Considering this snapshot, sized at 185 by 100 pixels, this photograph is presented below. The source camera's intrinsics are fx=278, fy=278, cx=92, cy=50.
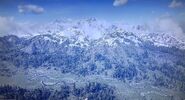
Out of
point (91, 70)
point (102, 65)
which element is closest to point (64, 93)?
point (91, 70)

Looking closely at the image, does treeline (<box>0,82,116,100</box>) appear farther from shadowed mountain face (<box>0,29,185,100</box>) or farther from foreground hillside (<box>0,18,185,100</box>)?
shadowed mountain face (<box>0,29,185,100</box>)

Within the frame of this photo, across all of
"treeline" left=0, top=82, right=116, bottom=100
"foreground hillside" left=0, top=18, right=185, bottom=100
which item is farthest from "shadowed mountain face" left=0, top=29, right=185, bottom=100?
"treeline" left=0, top=82, right=116, bottom=100

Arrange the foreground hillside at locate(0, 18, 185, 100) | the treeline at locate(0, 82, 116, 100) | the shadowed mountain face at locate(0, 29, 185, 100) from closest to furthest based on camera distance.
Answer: the treeline at locate(0, 82, 116, 100)
the foreground hillside at locate(0, 18, 185, 100)
the shadowed mountain face at locate(0, 29, 185, 100)

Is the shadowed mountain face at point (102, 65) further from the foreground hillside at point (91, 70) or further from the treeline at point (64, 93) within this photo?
the treeline at point (64, 93)

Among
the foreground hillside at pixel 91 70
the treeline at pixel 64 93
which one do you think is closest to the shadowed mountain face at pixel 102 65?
the foreground hillside at pixel 91 70

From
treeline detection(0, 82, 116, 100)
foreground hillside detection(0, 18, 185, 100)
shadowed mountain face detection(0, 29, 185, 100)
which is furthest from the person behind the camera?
shadowed mountain face detection(0, 29, 185, 100)
